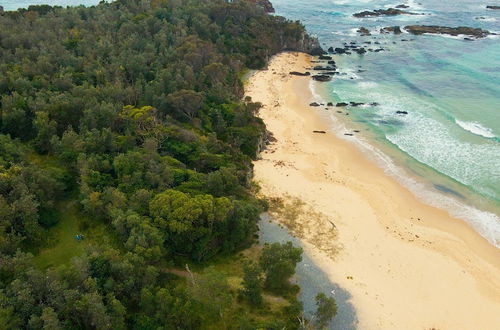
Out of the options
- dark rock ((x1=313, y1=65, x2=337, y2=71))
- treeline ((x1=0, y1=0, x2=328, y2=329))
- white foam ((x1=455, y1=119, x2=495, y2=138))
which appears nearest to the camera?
treeline ((x1=0, y1=0, x2=328, y2=329))

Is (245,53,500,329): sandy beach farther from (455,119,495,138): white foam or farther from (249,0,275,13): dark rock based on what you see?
(249,0,275,13): dark rock

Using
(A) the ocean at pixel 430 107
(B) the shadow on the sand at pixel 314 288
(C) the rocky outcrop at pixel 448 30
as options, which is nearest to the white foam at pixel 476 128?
(A) the ocean at pixel 430 107

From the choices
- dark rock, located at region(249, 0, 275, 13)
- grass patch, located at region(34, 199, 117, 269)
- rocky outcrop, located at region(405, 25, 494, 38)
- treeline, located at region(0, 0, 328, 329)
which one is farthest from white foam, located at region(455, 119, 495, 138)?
dark rock, located at region(249, 0, 275, 13)

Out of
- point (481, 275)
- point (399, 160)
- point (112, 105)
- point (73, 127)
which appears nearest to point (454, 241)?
point (481, 275)

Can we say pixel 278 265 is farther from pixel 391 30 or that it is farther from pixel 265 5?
pixel 265 5

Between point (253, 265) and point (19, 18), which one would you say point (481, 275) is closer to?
point (253, 265)
